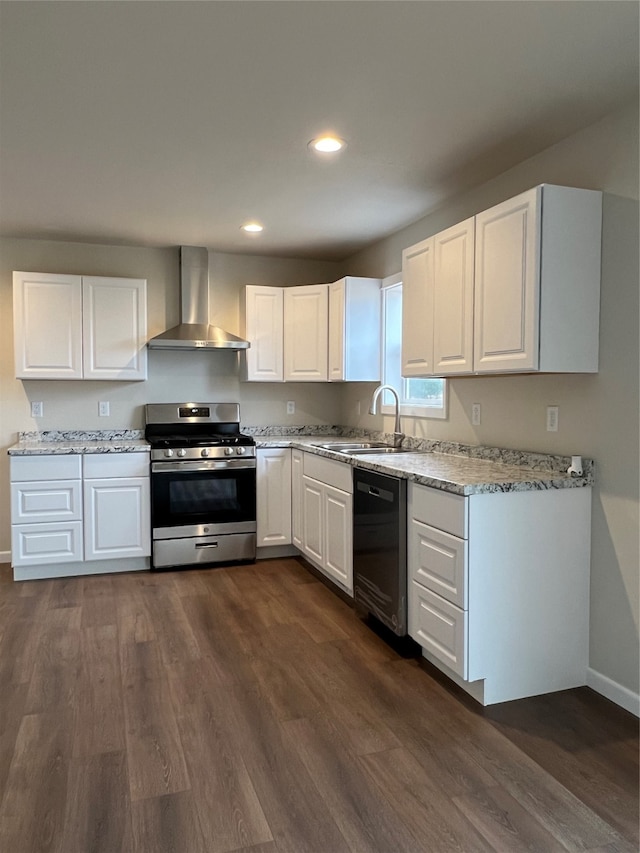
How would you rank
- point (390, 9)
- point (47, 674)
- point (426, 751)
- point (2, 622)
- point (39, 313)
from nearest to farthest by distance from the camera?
1. point (390, 9)
2. point (426, 751)
3. point (47, 674)
4. point (2, 622)
5. point (39, 313)

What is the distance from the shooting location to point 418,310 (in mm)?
3346

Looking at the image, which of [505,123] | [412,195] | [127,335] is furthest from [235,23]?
[127,335]

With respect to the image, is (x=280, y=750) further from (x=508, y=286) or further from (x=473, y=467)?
(x=508, y=286)

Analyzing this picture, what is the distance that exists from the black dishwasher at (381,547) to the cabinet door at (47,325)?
7.62 feet

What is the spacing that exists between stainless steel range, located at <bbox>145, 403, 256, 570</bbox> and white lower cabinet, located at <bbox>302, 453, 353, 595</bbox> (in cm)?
47

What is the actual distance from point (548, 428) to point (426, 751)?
1471 millimetres

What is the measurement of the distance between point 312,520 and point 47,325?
7.52ft

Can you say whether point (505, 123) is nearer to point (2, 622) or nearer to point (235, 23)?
point (235, 23)

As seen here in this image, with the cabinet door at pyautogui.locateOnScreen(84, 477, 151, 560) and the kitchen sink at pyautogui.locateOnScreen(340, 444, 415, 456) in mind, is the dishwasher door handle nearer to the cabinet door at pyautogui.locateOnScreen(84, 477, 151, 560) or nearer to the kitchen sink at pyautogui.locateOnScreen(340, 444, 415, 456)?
the kitchen sink at pyautogui.locateOnScreen(340, 444, 415, 456)

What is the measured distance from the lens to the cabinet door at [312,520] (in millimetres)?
3996

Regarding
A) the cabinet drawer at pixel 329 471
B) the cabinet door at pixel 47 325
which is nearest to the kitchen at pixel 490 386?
the cabinet door at pixel 47 325

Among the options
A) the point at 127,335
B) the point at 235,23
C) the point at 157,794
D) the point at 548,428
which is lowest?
the point at 157,794

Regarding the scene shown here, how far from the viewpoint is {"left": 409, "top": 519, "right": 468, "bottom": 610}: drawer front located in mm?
2441

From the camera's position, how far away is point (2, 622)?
11.1ft
